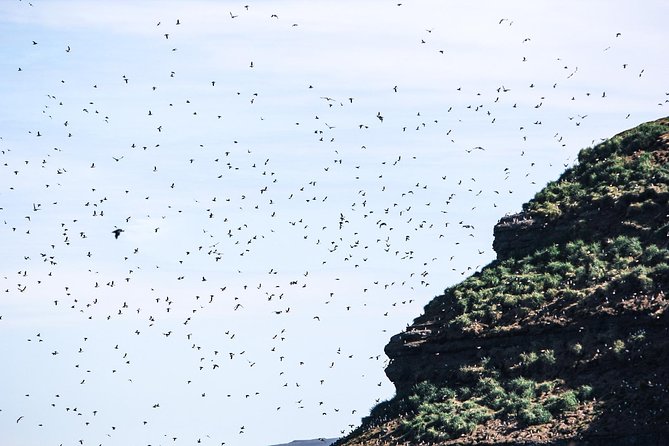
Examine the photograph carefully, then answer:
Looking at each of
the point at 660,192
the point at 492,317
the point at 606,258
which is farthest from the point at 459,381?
the point at 660,192

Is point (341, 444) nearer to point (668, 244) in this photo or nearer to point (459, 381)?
point (459, 381)

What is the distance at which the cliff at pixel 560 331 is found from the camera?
76438 millimetres

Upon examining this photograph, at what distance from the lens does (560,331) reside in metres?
84.2

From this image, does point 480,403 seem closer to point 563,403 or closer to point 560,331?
point 560,331

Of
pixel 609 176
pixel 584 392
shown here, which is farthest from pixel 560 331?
pixel 609 176

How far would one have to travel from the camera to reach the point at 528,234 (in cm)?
9688

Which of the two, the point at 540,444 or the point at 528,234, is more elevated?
the point at 528,234

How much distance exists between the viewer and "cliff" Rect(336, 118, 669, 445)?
7644 centimetres

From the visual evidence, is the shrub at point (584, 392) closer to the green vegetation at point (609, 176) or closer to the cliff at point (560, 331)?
the cliff at point (560, 331)

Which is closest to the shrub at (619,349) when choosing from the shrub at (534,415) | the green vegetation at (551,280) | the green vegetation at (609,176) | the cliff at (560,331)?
the cliff at (560,331)

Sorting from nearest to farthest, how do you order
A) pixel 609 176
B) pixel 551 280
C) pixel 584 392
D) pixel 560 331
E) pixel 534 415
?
1. pixel 534 415
2. pixel 584 392
3. pixel 560 331
4. pixel 551 280
5. pixel 609 176

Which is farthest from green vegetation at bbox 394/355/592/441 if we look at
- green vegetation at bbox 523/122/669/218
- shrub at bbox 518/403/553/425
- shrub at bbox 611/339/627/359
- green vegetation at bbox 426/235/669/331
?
green vegetation at bbox 523/122/669/218

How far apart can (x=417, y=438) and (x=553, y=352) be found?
30.5 ft

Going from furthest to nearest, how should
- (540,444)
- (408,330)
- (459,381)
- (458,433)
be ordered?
(408,330) → (459,381) → (458,433) → (540,444)
